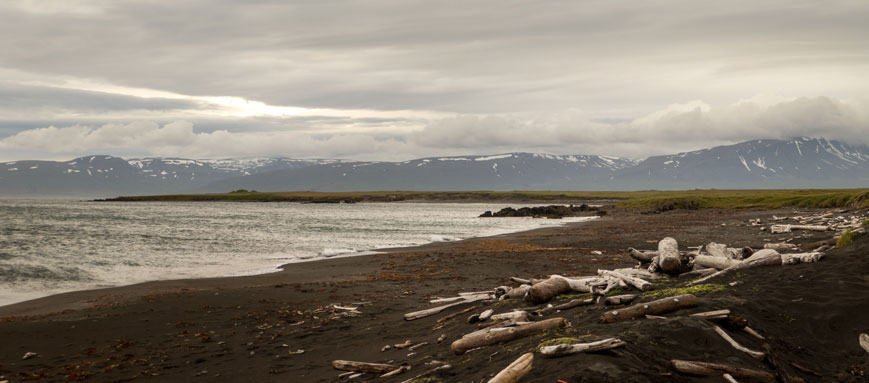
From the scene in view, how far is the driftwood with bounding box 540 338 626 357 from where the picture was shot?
6.88 meters

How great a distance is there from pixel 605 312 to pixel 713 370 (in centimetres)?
255

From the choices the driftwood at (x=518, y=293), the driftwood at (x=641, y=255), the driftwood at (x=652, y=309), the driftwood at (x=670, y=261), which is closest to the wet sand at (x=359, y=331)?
the driftwood at (x=652, y=309)

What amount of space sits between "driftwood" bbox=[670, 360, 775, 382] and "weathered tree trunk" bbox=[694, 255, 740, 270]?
6.04 meters

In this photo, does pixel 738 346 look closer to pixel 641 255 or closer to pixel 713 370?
pixel 713 370

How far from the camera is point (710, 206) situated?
262 feet

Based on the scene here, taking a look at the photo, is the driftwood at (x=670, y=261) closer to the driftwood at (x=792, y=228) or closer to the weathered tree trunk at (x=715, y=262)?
the weathered tree trunk at (x=715, y=262)

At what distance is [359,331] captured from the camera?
39.7ft

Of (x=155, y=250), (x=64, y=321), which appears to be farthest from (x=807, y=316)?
(x=155, y=250)

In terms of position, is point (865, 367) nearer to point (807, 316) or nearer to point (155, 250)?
point (807, 316)

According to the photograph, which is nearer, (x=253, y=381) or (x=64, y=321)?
(x=253, y=381)

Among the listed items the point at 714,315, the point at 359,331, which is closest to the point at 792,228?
the point at 714,315

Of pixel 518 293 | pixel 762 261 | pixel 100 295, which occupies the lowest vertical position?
pixel 100 295

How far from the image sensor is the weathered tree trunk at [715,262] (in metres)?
12.3

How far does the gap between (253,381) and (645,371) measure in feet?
21.6
